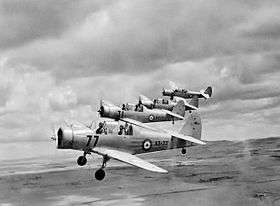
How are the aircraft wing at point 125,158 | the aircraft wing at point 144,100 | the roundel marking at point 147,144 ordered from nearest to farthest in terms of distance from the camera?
the aircraft wing at point 125,158 → the roundel marking at point 147,144 → the aircraft wing at point 144,100

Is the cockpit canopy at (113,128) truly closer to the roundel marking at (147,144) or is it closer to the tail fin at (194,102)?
the roundel marking at (147,144)

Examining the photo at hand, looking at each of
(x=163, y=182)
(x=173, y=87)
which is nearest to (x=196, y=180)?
(x=163, y=182)

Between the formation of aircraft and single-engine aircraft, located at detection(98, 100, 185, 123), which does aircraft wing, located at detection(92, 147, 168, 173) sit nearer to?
the formation of aircraft

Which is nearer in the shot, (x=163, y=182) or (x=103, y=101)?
(x=163, y=182)

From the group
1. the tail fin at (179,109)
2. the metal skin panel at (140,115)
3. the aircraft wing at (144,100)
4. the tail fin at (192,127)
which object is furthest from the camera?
the aircraft wing at (144,100)

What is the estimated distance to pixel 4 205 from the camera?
32.5 metres

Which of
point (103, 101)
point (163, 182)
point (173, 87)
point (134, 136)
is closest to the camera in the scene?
point (134, 136)

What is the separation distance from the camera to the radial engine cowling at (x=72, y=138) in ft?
70.3

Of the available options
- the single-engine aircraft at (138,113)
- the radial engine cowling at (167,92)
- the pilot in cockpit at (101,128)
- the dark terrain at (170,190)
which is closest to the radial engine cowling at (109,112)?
the single-engine aircraft at (138,113)

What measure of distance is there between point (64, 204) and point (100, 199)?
2981mm

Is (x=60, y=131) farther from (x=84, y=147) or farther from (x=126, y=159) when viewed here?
(x=126, y=159)

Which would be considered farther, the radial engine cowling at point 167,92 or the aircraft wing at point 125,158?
the radial engine cowling at point 167,92

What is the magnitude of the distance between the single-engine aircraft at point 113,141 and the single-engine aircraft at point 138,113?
1740cm

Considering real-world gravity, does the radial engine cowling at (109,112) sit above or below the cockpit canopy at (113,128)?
above
